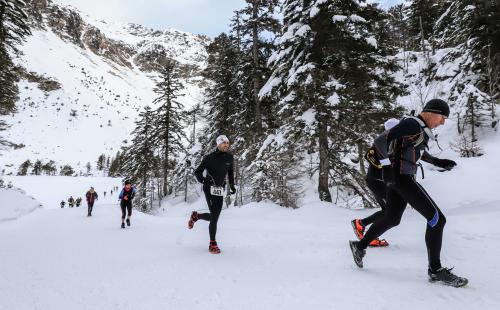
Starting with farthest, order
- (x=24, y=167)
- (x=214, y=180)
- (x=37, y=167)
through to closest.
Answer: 1. (x=37, y=167)
2. (x=24, y=167)
3. (x=214, y=180)

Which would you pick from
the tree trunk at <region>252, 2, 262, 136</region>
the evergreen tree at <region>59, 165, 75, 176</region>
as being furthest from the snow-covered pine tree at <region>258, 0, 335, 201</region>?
the evergreen tree at <region>59, 165, 75, 176</region>

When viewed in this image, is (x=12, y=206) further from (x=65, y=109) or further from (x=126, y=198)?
(x=65, y=109)

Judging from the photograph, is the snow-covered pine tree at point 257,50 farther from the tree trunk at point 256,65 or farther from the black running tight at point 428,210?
the black running tight at point 428,210

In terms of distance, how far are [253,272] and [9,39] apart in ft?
74.6

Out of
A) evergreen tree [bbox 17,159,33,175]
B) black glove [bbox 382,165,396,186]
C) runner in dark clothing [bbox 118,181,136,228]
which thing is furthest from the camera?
evergreen tree [bbox 17,159,33,175]

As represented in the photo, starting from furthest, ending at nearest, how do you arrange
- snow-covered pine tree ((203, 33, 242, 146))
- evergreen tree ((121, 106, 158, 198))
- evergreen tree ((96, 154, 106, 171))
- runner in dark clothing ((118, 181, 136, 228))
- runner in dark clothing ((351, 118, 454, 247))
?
evergreen tree ((96, 154, 106, 171)) < evergreen tree ((121, 106, 158, 198)) < snow-covered pine tree ((203, 33, 242, 146)) < runner in dark clothing ((118, 181, 136, 228)) < runner in dark clothing ((351, 118, 454, 247))

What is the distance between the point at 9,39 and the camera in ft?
63.5

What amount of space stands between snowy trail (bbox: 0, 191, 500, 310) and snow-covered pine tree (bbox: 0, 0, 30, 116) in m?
15.7

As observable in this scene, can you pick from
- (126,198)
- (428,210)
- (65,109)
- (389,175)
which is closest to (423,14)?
(126,198)

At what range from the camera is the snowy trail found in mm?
3217

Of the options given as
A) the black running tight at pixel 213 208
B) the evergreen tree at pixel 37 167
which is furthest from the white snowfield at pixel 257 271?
the evergreen tree at pixel 37 167

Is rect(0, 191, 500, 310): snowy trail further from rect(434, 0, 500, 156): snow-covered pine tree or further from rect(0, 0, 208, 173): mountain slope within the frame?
rect(0, 0, 208, 173): mountain slope

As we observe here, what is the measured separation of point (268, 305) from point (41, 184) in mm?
72640

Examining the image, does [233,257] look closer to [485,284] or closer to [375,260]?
[375,260]
